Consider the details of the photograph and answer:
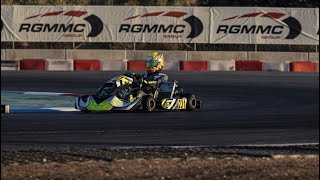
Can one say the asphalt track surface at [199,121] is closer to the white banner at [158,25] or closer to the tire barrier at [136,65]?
the tire barrier at [136,65]

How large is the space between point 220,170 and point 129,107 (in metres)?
6.75

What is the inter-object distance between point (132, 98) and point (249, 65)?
1232cm

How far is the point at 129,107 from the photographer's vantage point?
1538 centimetres

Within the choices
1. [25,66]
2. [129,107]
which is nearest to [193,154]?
[129,107]

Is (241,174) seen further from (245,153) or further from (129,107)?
(129,107)

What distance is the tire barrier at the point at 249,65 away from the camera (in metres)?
27.2

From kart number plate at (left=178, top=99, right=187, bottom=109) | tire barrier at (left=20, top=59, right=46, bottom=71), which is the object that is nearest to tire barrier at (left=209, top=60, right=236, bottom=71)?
tire barrier at (left=20, top=59, right=46, bottom=71)

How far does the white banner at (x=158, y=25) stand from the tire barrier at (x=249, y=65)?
1.63m

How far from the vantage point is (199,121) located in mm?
13953

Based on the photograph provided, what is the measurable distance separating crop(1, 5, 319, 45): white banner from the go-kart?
41.7ft

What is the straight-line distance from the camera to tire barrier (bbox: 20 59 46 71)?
26516mm

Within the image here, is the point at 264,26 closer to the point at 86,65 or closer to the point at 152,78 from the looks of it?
the point at 86,65

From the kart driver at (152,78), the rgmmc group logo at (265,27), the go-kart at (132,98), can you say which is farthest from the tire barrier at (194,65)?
the go-kart at (132,98)

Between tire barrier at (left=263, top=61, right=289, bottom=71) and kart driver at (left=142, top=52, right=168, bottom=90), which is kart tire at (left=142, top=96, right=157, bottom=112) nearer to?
kart driver at (left=142, top=52, right=168, bottom=90)
